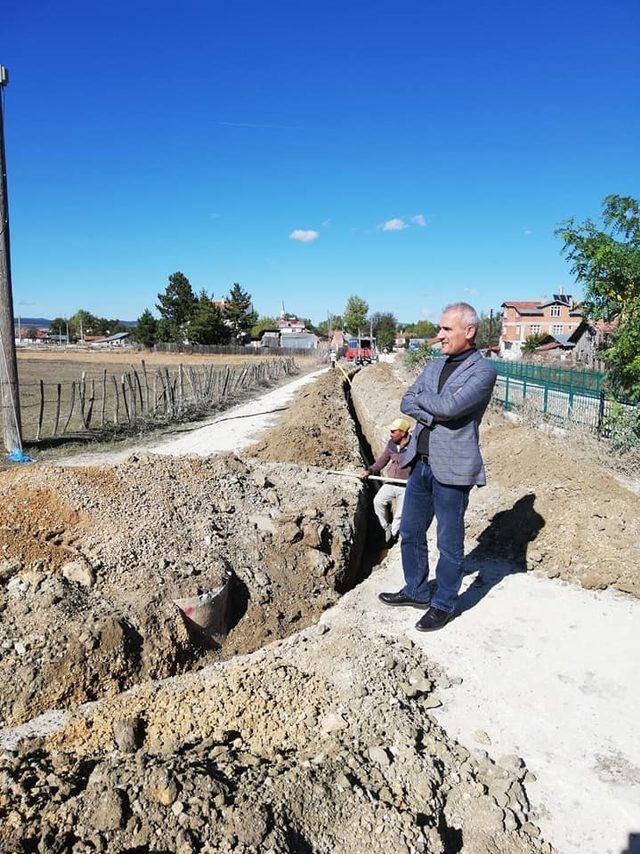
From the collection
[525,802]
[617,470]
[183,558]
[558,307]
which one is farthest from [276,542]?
[558,307]

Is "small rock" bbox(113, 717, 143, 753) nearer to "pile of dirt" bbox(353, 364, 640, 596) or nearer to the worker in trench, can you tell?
"pile of dirt" bbox(353, 364, 640, 596)

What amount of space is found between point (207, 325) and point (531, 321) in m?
37.8

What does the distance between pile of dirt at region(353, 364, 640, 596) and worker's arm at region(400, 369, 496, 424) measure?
2.07m

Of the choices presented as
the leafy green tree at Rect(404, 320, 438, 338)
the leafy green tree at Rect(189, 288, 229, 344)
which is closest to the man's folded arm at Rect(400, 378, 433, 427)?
the leafy green tree at Rect(189, 288, 229, 344)

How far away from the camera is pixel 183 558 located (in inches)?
169

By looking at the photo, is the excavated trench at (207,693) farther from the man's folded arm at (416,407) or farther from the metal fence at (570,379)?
the metal fence at (570,379)

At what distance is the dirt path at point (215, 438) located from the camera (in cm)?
984

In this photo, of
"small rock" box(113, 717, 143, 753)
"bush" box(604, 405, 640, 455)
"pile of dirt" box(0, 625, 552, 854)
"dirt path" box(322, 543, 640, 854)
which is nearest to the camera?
"pile of dirt" box(0, 625, 552, 854)

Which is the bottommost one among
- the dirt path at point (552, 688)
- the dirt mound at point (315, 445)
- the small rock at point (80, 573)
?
the dirt path at point (552, 688)

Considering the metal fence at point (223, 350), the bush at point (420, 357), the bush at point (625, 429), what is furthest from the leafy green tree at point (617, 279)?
the metal fence at point (223, 350)

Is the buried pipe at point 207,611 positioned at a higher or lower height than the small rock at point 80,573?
lower

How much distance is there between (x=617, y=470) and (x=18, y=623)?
8578mm

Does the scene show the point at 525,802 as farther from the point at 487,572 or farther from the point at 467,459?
the point at 487,572

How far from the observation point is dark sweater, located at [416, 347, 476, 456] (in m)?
3.49
